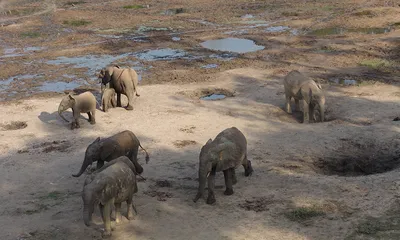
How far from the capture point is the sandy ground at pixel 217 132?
33.2 feet

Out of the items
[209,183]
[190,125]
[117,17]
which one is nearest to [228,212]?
[209,183]

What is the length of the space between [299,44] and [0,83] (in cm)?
1663

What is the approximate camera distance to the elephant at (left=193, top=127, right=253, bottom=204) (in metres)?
10.9

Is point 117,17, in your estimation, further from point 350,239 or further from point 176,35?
point 350,239

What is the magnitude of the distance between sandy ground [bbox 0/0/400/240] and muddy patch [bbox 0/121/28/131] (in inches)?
2.6

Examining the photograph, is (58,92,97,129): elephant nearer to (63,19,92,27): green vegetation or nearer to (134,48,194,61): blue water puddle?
(134,48,194,61): blue water puddle

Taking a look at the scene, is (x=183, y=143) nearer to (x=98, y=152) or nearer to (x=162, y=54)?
(x=98, y=152)

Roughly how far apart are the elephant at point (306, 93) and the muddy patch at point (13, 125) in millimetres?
9349

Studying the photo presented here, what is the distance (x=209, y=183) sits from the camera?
11.0 m

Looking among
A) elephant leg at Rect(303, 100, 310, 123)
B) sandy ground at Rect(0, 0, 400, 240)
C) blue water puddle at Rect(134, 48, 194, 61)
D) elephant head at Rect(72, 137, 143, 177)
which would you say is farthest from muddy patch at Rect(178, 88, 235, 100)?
elephant head at Rect(72, 137, 143, 177)

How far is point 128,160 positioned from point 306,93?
27.7 feet

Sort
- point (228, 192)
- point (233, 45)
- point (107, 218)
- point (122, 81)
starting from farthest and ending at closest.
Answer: point (233, 45) → point (122, 81) → point (228, 192) → point (107, 218)

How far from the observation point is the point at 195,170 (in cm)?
1288

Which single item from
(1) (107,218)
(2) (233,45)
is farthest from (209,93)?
(1) (107,218)
